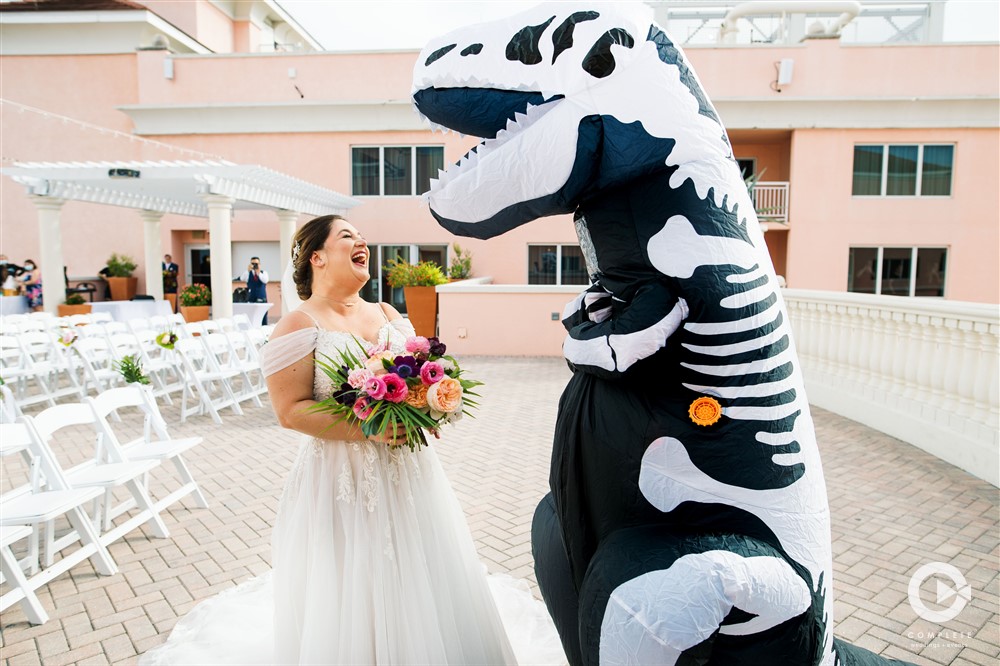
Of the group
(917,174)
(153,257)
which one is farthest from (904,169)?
(153,257)

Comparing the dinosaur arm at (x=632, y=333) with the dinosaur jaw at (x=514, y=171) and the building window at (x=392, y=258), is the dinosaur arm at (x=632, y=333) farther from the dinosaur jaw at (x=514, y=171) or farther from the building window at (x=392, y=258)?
the building window at (x=392, y=258)

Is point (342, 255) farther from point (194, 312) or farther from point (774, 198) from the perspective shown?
point (774, 198)

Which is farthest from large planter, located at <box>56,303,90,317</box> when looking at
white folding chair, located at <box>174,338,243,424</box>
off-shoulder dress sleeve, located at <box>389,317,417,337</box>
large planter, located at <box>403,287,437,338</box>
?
off-shoulder dress sleeve, located at <box>389,317,417,337</box>

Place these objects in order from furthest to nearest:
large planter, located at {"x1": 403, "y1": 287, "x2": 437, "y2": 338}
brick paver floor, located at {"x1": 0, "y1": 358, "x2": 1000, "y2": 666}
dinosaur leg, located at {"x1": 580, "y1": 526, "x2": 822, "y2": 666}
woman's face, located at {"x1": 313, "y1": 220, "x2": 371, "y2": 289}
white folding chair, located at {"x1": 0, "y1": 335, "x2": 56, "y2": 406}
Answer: large planter, located at {"x1": 403, "y1": 287, "x2": 437, "y2": 338} → white folding chair, located at {"x1": 0, "y1": 335, "x2": 56, "y2": 406} → brick paver floor, located at {"x1": 0, "y1": 358, "x2": 1000, "y2": 666} → woman's face, located at {"x1": 313, "y1": 220, "x2": 371, "y2": 289} → dinosaur leg, located at {"x1": 580, "y1": 526, "x2": 822, "y2": 666}

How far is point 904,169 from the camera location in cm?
1590

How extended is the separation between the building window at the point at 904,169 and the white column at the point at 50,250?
19500mm

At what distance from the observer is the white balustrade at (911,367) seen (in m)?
4.54

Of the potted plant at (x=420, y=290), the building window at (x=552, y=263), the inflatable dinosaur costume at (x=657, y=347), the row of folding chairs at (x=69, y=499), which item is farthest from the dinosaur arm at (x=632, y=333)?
the building window at (x=552, y=263)

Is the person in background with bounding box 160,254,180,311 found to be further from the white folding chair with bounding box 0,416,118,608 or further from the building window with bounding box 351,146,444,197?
the white folding chair with bounding box 0,416,118,608

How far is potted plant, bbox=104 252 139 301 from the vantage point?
17469 mm

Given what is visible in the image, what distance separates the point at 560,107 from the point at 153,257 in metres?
17.1

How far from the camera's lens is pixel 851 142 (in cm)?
1574

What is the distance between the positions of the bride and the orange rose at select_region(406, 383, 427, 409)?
158 millimetres

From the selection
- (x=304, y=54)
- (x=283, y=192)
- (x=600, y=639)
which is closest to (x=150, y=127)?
(x=304, y=54)
